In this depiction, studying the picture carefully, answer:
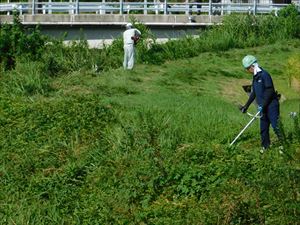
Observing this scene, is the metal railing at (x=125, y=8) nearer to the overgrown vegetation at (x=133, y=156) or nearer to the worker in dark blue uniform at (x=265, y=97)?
the overgrown vegetation at (x=133, y=156)

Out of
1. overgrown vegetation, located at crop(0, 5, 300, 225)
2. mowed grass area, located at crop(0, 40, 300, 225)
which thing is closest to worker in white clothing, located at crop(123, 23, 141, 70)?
overgrown vegetation, located at crop(0, 5, 300, 225)

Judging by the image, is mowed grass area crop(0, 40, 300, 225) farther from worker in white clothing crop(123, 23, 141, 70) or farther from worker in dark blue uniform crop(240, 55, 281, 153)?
worker in white clothing crop(123, 23, 141, 70)

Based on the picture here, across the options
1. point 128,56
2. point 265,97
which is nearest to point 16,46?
point 128,56

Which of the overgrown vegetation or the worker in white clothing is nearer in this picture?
the overgrown vegetation

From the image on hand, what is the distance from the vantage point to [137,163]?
42.3 ft

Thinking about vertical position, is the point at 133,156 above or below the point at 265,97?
below

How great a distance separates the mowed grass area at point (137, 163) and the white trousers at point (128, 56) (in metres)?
3.83

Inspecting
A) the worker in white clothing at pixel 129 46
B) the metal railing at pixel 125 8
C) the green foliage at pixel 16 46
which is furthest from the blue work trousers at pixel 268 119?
the metal railing at pixel 125 8

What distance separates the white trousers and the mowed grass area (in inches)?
151

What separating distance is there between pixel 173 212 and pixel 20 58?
12561 mm

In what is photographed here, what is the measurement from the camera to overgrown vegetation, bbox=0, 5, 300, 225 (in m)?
11.1

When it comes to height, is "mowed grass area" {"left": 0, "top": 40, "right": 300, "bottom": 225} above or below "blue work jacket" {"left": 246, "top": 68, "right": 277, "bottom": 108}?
below

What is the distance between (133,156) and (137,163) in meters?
0.33

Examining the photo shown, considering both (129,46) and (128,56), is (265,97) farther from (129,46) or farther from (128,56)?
(128,56)
